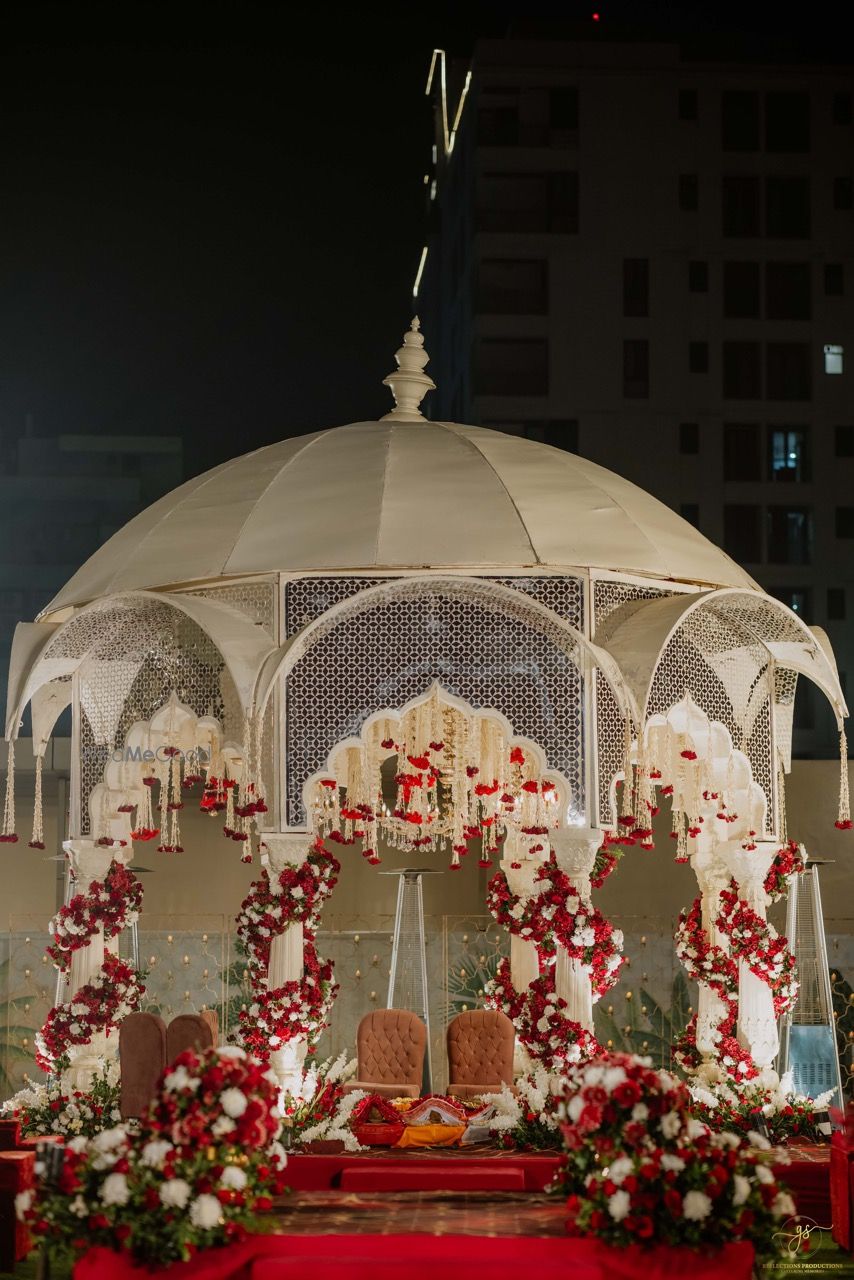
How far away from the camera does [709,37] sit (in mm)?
33438

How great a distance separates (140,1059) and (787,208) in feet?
83.4

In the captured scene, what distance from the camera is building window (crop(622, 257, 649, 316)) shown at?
103 feet

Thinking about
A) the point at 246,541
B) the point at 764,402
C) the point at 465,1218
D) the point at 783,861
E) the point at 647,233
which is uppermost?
the point at 647,233

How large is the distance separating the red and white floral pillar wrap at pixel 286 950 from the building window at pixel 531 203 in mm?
22341

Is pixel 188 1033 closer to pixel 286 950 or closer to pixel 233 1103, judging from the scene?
pixel 286 950

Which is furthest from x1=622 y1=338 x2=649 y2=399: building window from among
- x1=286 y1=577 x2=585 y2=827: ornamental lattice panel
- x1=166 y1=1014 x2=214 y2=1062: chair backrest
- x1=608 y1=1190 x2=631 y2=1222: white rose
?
x1=608 y1=1190 x2=631 y2=1222: white rose

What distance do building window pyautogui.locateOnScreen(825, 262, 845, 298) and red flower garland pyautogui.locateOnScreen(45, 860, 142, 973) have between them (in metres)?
23.7

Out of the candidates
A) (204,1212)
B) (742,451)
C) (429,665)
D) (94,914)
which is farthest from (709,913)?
(742,451)

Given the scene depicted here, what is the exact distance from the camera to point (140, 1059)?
10992 millimetres

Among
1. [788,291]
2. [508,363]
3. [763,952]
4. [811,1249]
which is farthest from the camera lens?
[788,291]

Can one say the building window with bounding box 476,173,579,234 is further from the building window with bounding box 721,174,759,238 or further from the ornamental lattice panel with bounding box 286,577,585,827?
the ornamental lattice panel with bounding box 286,577,585,827

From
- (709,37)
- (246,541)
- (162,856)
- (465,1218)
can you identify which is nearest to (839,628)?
(709,37)

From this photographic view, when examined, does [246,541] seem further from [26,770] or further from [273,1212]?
[26,770]

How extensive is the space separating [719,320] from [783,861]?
70.1ft
